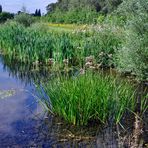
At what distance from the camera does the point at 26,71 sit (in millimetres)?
13844

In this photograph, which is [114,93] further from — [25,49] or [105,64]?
[25,49]

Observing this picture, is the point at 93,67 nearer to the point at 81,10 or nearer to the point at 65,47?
the point at 65,47

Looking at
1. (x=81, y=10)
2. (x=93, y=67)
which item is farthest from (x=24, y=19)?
(x=93, y=67)

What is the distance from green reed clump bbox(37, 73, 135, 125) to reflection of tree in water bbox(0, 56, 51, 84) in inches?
174

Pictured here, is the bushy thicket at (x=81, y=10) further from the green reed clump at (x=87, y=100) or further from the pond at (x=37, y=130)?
the green reed clump at (x=87, y=100)

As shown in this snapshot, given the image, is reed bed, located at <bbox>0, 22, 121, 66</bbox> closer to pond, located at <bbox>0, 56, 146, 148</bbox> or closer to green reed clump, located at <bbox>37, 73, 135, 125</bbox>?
pond, located at <bbox>0, 56, 146, 148</bbox>

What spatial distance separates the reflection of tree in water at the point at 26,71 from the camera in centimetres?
1247

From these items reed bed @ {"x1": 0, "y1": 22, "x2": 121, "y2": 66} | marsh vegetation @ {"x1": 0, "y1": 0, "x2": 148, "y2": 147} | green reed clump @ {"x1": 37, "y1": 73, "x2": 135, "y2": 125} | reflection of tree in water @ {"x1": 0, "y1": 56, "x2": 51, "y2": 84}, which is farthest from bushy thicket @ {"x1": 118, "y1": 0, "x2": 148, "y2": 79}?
green reed clump @ {"x1": 37, "y1": 73, "x2": 135, "y2": 125}

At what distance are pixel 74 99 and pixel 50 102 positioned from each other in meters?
0.90

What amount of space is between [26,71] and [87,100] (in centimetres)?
707

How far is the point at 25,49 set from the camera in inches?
604

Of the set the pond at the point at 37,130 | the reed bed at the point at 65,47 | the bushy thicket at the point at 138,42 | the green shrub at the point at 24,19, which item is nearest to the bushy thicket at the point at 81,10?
the green shrub at the point at 24,19

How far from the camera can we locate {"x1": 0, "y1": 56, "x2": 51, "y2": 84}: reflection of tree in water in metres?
12.5

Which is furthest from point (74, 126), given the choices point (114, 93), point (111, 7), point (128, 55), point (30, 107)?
point (111, 7)
